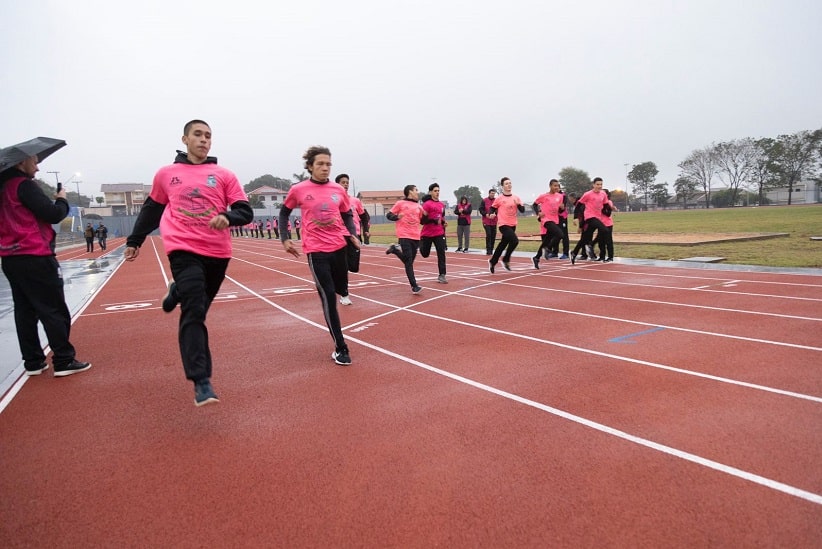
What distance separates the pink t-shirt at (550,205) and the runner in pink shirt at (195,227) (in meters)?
9.55

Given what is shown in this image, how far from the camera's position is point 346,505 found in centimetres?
235

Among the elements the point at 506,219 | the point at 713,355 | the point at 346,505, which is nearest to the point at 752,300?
the point at 713,355

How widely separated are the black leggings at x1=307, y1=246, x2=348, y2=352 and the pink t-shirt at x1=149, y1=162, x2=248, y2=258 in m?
1.18

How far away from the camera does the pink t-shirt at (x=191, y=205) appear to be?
11.7 feet

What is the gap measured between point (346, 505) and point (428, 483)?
0.42 m

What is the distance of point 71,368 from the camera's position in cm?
464

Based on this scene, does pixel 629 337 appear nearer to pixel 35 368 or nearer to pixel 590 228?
pixel 35 368

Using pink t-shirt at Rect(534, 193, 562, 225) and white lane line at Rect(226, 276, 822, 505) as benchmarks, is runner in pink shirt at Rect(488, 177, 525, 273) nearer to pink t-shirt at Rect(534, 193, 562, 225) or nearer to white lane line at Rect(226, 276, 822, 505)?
pink t-shirt at Rect(534, 193, 562, 225)

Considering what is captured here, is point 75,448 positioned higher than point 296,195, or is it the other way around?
point 296,195

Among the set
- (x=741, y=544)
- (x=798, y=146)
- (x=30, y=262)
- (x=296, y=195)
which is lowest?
(x=741, y=544)

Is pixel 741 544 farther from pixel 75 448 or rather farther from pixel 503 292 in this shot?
pixel 503 292

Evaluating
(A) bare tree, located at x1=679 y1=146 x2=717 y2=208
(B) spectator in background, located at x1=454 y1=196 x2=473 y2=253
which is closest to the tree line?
(A) bare tree, located at x1=679 y1=146 x2=717 y2=208

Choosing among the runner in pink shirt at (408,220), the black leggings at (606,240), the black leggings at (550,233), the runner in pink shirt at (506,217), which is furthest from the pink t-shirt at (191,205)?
the black leggings at (606,240)

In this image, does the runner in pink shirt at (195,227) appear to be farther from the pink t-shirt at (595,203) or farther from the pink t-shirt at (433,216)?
the pink t-shirt at (595,203)
